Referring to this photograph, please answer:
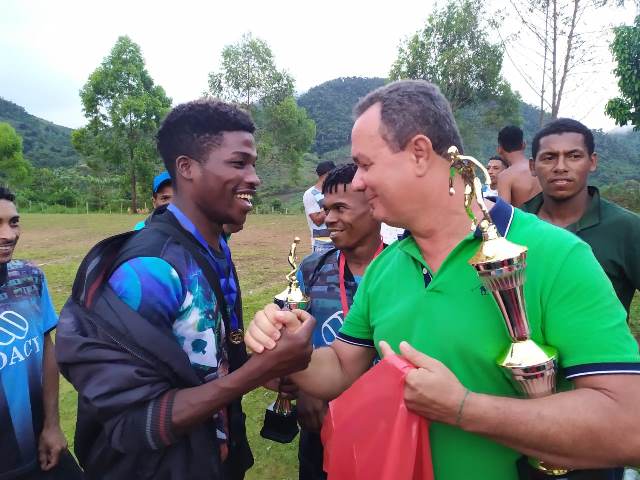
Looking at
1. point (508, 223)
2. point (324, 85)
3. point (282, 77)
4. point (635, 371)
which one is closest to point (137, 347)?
point (508, 223)

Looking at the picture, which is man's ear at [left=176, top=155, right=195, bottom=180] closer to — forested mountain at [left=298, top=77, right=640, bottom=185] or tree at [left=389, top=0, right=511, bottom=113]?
forested mountain at [left=298, top=77, right=640, bottom=185]

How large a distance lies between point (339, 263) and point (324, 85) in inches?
4227

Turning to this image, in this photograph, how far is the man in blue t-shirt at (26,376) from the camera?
2.40m

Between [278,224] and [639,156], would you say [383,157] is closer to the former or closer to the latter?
[278,224]

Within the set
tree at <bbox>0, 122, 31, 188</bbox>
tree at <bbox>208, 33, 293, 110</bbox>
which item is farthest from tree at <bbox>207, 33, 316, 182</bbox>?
tree at <bbox>0, 122, 31, 188</bbox>

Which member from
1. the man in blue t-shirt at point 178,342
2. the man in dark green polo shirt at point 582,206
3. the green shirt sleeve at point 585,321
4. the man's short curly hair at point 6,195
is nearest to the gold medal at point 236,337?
the man in blue t-shirt at point 178,342

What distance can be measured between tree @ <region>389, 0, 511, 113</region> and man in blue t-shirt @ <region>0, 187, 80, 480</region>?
25887mm

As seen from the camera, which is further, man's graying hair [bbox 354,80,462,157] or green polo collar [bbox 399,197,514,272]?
man's graying hair [bbox 354,80,462,157]

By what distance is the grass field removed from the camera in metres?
4.04

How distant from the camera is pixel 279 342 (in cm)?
166

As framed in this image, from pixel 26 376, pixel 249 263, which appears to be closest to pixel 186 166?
pixel 26 376

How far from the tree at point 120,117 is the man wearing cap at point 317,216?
2366 cm

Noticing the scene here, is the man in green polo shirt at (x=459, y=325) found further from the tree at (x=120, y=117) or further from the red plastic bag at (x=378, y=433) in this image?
the tree at (x=120, y=117)

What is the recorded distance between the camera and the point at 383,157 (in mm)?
1723
